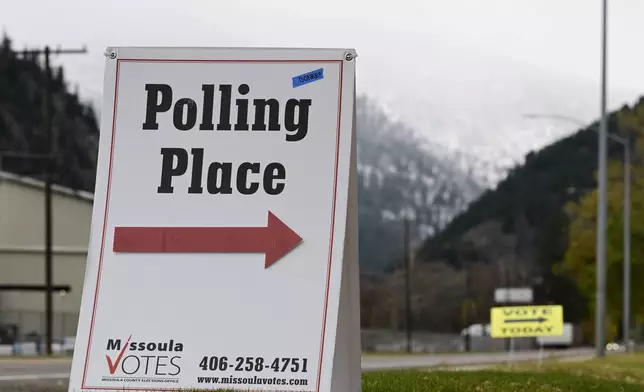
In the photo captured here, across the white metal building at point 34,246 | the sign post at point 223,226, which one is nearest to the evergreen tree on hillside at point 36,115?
the white metal building at point 34,246

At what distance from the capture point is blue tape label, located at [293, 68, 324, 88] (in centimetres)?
863

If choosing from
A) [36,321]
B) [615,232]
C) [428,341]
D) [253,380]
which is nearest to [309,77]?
[253,380]

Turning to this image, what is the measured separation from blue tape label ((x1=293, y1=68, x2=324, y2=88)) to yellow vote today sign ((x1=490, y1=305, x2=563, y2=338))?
20.3 meters

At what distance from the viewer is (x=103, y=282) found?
855cm

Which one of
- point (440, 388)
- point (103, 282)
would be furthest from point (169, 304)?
point (440, 388)

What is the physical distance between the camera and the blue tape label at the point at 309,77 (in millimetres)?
8633

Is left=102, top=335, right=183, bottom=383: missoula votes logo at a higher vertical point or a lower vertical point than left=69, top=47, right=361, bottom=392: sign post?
lower

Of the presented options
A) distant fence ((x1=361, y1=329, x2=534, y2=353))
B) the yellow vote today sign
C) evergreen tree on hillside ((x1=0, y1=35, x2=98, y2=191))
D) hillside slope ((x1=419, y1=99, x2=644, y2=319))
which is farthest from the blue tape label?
hillside slope ((x1=419, y1=99, x2=644, y2=319))

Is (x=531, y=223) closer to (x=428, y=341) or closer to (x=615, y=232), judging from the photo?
(x=428, y=341)

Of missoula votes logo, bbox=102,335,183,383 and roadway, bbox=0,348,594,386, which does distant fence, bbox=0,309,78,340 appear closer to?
roadway, bbox=0,348,594,386

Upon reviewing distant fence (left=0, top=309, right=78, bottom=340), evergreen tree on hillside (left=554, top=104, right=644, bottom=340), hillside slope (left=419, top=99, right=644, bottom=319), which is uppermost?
hillside slope (left=419, top=99, right=644, bottom=319)

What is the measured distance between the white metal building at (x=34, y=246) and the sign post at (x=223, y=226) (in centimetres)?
6773

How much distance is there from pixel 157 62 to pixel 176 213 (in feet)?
3.03

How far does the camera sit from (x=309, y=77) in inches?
340
